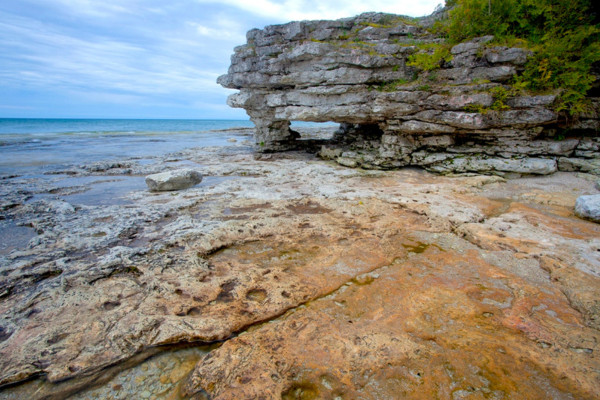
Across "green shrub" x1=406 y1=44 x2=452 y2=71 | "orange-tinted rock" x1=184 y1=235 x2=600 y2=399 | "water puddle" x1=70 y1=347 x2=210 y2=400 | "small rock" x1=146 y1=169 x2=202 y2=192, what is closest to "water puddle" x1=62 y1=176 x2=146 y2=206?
"small rock" x1=146 y1=169 x2=202 y2=192

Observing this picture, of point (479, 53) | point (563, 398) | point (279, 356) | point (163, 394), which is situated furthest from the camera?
point (479, 53)

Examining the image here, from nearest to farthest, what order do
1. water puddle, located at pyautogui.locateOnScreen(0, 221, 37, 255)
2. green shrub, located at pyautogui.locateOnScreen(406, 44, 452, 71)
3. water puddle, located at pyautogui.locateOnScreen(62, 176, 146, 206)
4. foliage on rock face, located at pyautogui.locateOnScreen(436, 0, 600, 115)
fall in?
1. water puddle, located at pyautogui.locateOnScreen(0, 221, 37, 255)
2. water puddle, located at pyautogui.locateOnScreen(62, 176, 146, 206)
3. foliage on rock face, located at pyautogui.locateOnScreen(436, 0, 600, 115)
4. green shrub, located at pyautogui.locateOnScreen(406, 44, 452, 71)

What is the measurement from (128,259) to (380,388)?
4177 millimetres

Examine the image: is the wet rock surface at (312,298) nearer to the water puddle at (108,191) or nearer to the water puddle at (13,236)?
the water puddle at (13,236)

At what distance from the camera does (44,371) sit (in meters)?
2.82

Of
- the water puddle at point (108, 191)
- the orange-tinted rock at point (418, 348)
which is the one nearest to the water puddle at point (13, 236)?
the water puddle at point (108, 191)

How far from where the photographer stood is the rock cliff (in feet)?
30.6

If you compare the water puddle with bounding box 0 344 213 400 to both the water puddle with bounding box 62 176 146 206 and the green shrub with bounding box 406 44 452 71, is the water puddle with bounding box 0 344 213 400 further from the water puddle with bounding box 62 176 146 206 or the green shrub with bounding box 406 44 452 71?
the green shrub with bounding box 406 44 452 71

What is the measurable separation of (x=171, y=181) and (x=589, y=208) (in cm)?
1052

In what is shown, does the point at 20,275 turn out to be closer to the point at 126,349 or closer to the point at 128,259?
the point at 128,259

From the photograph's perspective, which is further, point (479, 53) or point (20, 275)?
point (479, 53)

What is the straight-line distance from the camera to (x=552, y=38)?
9008mm

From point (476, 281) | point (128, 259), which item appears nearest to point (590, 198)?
point (476, 281)

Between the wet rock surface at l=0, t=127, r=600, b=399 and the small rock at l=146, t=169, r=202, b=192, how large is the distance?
5.20 ft
